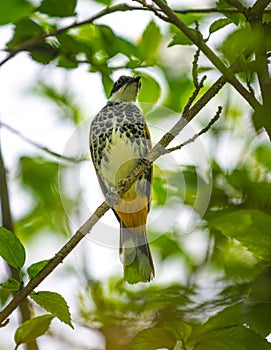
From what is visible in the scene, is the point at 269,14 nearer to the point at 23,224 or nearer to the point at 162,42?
the point at 162,42

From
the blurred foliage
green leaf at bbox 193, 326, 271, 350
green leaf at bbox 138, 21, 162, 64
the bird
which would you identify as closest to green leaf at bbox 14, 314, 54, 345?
the blurred foliage

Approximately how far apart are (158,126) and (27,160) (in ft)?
1.72

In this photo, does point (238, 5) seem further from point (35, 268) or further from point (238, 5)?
point (35, 268)

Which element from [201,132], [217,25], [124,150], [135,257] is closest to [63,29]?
[217,25]

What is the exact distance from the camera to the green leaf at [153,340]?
1206 millimetres

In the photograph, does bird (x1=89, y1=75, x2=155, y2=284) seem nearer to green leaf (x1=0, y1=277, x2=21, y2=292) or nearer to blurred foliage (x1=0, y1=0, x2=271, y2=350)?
blurred foliage (x1=0, y1=0, x2=271, y2=350)

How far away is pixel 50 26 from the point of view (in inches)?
101

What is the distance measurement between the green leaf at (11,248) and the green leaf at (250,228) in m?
0.80

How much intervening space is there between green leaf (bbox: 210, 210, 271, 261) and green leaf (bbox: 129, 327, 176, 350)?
248mm

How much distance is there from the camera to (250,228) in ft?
3.76

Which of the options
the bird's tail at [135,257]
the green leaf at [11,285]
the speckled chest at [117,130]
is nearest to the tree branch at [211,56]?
the bird's tail at [135,257]

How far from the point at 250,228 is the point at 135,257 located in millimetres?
1557

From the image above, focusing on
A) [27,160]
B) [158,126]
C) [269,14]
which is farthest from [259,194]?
[27,160]

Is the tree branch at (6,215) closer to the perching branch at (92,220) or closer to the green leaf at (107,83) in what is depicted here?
the perching branch at (92,220)
